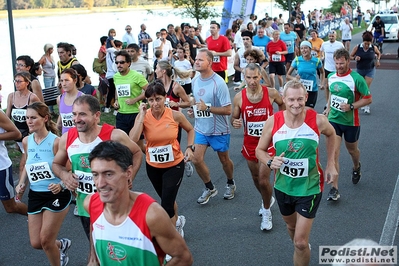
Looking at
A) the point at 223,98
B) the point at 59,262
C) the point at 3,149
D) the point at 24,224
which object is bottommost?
the point at 24,224

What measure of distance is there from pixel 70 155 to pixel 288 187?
6.03 feet

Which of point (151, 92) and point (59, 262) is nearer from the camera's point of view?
point (59, 262)

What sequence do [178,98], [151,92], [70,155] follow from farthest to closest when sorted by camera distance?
[178,98]
[151,92]
[70,155]

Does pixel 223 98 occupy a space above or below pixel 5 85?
above

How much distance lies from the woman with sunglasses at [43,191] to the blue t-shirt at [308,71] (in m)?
6.11

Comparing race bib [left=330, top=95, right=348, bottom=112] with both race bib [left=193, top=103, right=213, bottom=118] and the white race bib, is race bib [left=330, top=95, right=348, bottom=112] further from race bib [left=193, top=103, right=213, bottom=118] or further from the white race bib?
the white race bib

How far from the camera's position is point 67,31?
17.4 metres

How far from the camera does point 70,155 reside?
4328 mm

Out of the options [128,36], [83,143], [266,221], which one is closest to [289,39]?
[128,36]

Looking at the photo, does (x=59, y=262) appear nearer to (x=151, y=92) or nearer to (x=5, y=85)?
(x=151, y=92)

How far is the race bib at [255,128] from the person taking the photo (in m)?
6.22

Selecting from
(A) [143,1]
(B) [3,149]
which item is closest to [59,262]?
(B) [3,149]

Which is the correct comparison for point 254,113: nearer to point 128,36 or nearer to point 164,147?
point 164,147

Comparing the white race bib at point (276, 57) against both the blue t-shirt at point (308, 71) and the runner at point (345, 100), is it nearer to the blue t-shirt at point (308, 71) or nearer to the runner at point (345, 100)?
the blue t-shirt at point (308, 71)
